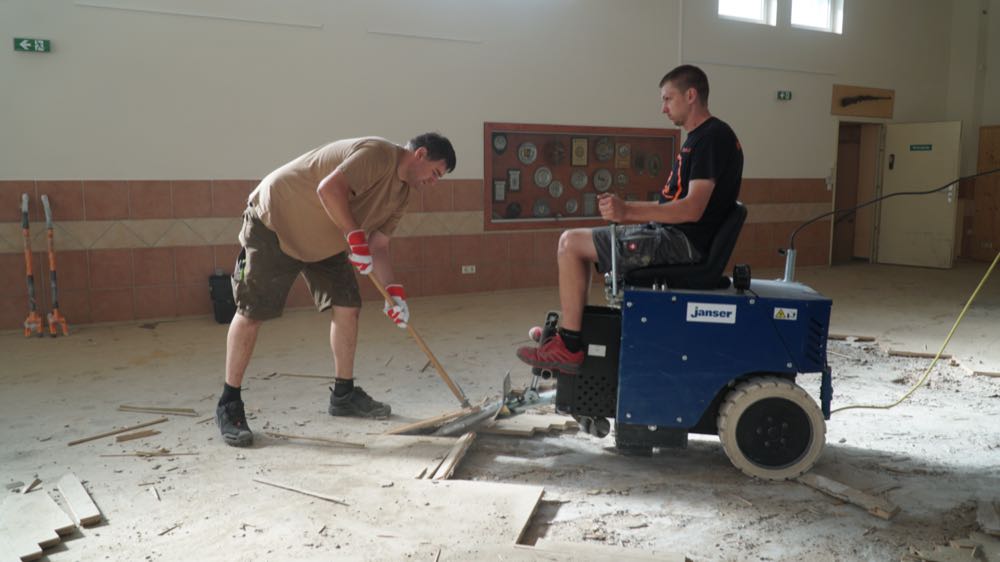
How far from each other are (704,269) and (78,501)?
2270 mm

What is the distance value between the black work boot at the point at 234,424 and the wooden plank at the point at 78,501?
55cm

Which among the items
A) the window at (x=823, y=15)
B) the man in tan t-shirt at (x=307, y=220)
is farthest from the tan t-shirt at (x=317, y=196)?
the window at (x=823, y=15)

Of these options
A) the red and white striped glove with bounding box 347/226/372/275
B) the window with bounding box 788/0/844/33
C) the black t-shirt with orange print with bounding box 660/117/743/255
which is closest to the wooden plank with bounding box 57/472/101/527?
the red and white striped glove with bounding box 347/226/372/275

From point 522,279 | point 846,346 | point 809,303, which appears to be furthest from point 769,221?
point 809,303

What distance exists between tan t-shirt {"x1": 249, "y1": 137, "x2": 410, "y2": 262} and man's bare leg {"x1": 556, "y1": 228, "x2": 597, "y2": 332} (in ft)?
2.83

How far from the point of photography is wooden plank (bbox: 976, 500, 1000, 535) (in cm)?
224

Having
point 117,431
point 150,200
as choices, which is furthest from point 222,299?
point 117,431

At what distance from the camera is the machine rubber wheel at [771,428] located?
259 cm

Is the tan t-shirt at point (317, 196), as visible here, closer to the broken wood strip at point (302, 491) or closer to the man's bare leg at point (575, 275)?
the man's bare leg at point (575, 275)

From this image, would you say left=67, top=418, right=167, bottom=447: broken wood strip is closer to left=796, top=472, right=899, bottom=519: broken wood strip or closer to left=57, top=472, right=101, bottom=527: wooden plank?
left=57, top=472, right=101, bottom=527: wooden plank

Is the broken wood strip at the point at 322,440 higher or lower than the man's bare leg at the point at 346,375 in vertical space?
lower

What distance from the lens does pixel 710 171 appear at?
8.51 ft

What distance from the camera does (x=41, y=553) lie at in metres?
2.07

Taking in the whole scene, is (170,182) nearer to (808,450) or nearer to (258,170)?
(258,170)
